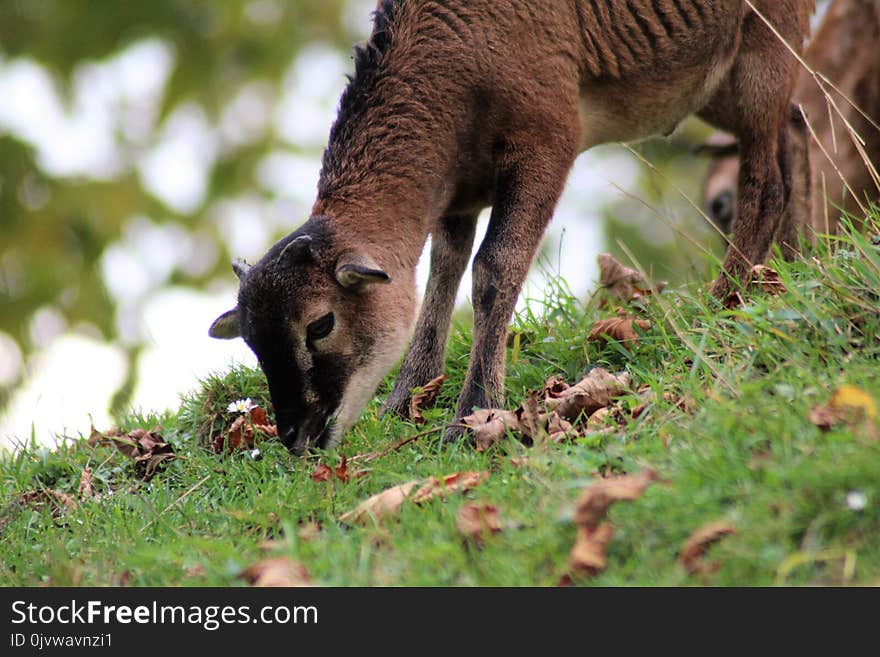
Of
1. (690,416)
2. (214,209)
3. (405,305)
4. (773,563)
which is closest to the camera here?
(773,563)

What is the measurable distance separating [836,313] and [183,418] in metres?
3.68

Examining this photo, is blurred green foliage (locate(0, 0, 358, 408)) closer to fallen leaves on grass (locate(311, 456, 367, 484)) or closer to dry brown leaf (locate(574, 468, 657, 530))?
fallen leaves on grass (locate(311, 456, 367, 484))

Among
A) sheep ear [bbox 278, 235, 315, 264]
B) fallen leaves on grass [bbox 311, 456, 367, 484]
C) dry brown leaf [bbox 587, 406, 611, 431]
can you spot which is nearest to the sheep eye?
sheep ear [bbox 278, 235, 315, 264]

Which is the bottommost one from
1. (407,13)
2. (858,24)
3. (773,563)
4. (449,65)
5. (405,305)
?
(773,563)

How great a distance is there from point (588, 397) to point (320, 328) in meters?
1.34

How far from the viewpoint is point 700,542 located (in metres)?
3.22

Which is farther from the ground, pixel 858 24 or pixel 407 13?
pixel 858 24

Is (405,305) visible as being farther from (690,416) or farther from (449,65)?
(690,416)

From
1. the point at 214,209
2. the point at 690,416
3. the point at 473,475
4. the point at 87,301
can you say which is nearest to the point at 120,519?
the point at 473,475

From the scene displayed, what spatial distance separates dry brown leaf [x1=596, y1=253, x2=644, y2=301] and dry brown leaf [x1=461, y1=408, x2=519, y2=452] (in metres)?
1.90

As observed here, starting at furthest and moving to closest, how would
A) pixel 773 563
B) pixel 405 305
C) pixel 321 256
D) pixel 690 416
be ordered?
pixel 405 305 < pixel 321 256 < pixel 690 416 < pixel 773 563

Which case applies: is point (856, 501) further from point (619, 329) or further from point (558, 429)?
point (619, 329)

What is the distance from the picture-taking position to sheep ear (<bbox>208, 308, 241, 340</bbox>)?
18.8ft
